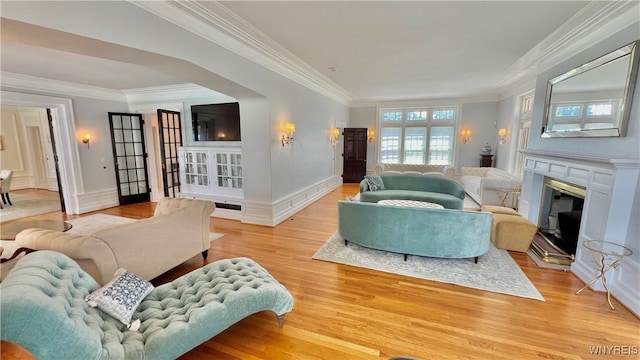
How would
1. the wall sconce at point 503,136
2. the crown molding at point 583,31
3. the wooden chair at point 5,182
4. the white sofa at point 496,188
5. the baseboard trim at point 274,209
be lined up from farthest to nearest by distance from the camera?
the wall sconce at point 503,136 → the wooden chair at point 5,182 → the white sofa at point 496,188 → the baseboard trim at point 274,209 → the crown molding at point 583,31

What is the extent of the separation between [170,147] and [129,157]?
164 centimetres

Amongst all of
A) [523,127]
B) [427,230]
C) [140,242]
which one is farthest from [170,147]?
[523,127]

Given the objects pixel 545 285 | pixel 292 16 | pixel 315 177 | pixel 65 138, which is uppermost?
pixel 292 16

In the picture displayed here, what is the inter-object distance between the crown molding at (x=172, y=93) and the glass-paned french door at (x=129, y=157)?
531 mm

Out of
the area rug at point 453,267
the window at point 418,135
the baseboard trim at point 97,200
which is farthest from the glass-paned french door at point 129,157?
the window at point 418,135

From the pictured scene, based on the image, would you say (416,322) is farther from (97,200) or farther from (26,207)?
(26,207)

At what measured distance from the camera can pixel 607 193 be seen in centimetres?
268

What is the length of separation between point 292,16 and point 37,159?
1042 centimetres

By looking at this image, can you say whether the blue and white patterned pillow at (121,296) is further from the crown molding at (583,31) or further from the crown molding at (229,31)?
the crown molding at (583,31)

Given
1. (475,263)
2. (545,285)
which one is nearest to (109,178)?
(475,263)

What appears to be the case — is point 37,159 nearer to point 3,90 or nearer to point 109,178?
point 109,178

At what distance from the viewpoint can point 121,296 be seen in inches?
74.9

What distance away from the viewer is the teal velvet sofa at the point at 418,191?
510 cm

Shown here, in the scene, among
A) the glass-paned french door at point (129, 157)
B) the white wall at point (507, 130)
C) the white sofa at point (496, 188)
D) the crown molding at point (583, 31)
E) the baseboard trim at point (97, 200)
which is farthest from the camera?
the white wall at point (507, 130)
